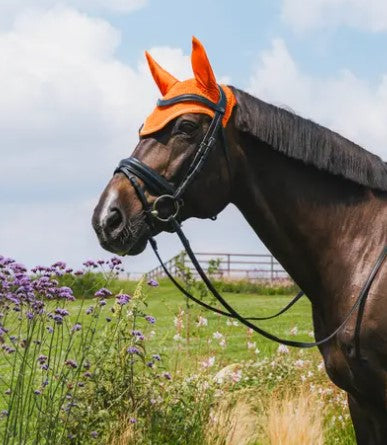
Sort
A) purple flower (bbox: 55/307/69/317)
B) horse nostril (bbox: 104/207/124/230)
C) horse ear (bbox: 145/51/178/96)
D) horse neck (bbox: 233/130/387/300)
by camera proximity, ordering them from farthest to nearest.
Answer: purple flower (bbox: 55/307/69/317), horse ear (bbox: 145/51/178/96), horse neck (bbox: 233/130/387/300), horse nostril (bbox: 104/207/124/230)

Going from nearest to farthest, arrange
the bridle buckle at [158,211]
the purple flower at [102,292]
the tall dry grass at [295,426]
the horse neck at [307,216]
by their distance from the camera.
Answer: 1. the bridle buckle at [158,211]
2. the horse neck at [307,216]
3. the purple flower at [102,292]
4. the tall dry grass at [295,426]

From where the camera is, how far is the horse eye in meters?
3.80

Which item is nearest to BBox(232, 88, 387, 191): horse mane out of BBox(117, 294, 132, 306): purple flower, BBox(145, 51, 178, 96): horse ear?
BBox(145, 51, 178, 96): horse ear

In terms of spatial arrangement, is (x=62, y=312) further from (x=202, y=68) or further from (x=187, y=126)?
(x=202, y=68)

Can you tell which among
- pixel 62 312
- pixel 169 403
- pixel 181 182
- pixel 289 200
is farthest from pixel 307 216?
pixel 169 403

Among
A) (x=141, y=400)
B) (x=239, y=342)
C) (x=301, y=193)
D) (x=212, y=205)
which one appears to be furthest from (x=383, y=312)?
(x=239, y=342)

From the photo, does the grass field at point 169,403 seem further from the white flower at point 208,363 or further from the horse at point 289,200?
the horse at point 289,200

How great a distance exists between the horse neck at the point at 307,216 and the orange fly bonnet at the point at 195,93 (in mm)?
219

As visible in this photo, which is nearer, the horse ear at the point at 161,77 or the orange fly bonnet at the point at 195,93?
the orange fly bonnet at the point at 195,93

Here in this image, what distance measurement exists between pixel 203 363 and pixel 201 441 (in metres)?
0.94

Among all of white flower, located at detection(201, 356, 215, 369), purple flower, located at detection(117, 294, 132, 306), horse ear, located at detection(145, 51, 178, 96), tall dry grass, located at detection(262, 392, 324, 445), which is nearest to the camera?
horse ear, located at detection(145, 51, 178, 96)

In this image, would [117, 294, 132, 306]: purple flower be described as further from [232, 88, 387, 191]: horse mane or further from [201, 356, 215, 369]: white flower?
[232, 88, 387, 191]: horse mane

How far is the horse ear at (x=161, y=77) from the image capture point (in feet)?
13.3

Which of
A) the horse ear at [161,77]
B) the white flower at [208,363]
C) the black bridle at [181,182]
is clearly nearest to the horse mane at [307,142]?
the black bridle at [181,182]
